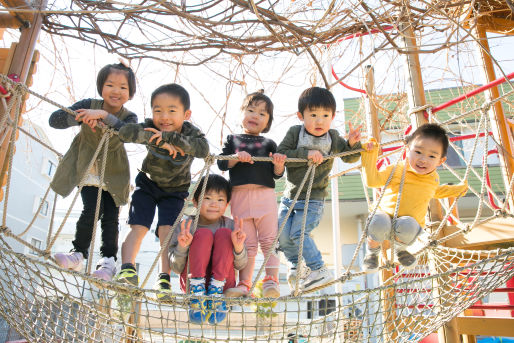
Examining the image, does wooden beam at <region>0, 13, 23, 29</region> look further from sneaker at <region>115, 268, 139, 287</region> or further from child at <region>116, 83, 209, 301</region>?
sneaker at <region>115, 268, 139, 287</region>

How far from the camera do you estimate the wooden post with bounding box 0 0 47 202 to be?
1.82 metres

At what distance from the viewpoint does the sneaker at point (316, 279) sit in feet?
5.21

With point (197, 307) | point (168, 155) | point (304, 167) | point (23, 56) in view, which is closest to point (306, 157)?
point (304, 167)

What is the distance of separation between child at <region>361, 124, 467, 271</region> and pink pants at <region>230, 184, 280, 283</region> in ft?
1.24

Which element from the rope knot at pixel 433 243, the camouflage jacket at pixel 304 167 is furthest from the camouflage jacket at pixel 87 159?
the rope knot at pixel 433 243

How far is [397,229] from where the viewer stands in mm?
1619

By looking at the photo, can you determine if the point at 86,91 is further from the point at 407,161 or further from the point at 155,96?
the point at 407,161

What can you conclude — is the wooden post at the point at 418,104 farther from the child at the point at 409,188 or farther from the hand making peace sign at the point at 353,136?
the hand making peace sign at the point at 353,136

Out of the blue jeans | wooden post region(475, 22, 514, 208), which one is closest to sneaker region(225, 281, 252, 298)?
the blue jeans

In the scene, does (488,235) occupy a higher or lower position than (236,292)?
higher

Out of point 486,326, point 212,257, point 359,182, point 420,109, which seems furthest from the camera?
point 359,182

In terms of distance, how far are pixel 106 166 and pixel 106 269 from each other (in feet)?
1.37

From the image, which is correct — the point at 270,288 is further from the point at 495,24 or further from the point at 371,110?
the point at 495,24

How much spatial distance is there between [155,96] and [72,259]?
0.65m
